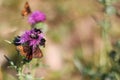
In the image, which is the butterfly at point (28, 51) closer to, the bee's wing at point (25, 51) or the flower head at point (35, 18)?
the bee's wing at point (25, 51)

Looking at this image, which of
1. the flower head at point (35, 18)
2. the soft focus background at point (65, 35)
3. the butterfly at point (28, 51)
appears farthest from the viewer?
the soft focus background at point (65, 35)

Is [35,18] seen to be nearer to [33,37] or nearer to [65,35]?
[33,37]

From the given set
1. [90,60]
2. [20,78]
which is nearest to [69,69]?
[90,60]

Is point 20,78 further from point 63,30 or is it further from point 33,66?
point 63,30

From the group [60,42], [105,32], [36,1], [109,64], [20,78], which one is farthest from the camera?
[36,1]

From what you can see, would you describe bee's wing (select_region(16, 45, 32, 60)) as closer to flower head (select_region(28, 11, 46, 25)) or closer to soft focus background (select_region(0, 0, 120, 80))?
flower head (select_region(28, 11, 46, 25))

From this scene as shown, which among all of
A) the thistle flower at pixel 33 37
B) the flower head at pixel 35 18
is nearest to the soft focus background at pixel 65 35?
the flower head at pixel 35 18

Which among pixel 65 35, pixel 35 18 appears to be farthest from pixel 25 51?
pixel 65 35

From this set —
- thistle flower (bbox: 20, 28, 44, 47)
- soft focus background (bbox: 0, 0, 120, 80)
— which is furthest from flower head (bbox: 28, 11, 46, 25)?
soft focus background (bbox: 0, 0, 120, 80)
